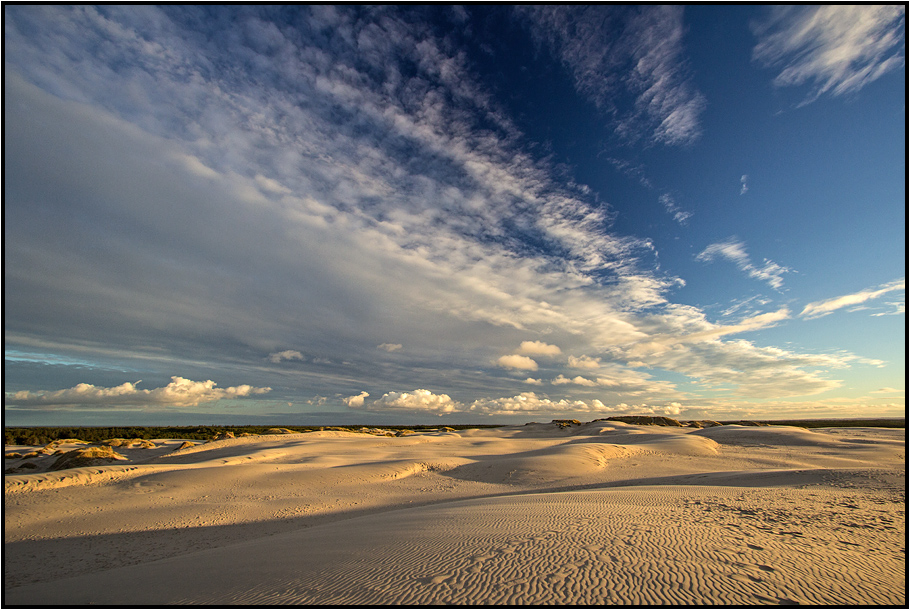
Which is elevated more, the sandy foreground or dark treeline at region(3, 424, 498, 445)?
dark treeline at region(3, 424, 498, 445)

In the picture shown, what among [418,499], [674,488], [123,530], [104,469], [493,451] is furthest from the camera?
[493,451]

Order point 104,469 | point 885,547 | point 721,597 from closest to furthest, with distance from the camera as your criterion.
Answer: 1. point 721,597
2. point 885,547
3. point 104,469

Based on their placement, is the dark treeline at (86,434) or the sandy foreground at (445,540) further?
the dark treeline at (86,434)

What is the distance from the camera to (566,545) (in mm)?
6824

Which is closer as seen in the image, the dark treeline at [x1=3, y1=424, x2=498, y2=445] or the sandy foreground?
the sandy foreground

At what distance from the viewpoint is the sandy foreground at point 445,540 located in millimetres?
5430

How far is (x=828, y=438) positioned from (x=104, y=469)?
5515 centimetres

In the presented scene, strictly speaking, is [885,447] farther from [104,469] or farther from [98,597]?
[104,469]

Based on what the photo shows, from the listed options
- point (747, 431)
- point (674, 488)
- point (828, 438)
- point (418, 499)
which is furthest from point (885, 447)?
point (418, 499)

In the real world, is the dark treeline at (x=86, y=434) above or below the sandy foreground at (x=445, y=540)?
above

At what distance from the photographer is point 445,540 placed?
7.59 m

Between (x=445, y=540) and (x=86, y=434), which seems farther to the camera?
(x=86, y=434)

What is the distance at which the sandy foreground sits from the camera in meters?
5.43

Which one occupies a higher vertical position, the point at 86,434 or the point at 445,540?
the point at 86,434
